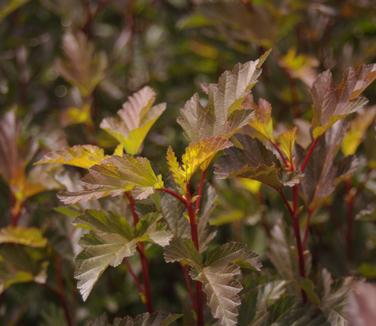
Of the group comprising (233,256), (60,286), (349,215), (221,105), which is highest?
(221,105)

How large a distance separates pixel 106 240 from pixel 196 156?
125 millimetres

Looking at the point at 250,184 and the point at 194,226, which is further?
the point at 250,184

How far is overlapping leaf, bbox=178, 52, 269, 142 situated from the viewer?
25.4 inches

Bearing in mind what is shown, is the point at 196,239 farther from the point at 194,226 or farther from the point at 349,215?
the point at 349,215

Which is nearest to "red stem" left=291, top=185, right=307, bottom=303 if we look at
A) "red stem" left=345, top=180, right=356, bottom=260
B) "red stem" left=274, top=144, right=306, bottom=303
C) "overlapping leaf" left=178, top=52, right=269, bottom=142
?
"red stem" left=274, top=144, right=306, bottom=303

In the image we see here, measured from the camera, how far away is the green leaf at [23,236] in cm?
81

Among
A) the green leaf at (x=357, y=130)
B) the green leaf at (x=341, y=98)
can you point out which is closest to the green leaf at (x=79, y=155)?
the green leaf at (x=341, y=98)

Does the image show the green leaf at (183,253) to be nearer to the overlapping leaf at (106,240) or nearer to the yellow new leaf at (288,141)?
the overlapping leaf at (106,240)

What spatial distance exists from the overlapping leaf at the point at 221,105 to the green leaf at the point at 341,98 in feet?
0.25

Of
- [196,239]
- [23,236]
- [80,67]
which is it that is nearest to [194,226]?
[196,239]

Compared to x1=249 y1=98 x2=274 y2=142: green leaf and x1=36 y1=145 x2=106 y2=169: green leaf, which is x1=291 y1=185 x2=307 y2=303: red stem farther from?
x1=36 y1=145 x2=106 y2=169: green leaf

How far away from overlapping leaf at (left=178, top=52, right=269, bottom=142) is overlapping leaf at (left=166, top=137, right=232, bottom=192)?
0.02 metres

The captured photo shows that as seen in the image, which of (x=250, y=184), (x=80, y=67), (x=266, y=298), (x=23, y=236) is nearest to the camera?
(x=266, y=298)

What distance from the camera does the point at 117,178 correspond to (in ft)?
2.09
